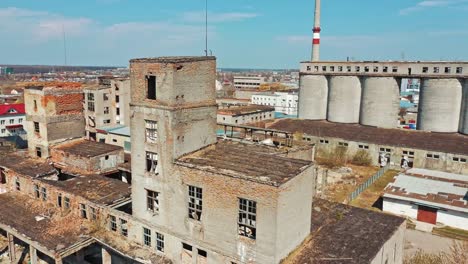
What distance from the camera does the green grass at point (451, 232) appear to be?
2656 cm

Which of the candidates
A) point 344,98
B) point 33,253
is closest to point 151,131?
point 33,253

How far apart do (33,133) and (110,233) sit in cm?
1835

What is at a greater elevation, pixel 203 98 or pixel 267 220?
pixel 203 98

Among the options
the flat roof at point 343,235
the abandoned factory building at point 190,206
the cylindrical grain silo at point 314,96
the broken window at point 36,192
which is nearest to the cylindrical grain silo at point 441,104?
the cylindrical grain silo at point 314,96

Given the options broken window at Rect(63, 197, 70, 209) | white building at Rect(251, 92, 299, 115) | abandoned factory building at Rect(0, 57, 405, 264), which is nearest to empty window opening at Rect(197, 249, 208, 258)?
abandoned factory building at Rect(0, 57, 405, 264)

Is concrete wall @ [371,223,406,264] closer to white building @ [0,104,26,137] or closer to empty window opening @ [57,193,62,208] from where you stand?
empty window opening @ [57,193,62,208]

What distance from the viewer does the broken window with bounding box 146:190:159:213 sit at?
19734 mm

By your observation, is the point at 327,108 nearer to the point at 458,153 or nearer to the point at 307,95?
the point at 307,95

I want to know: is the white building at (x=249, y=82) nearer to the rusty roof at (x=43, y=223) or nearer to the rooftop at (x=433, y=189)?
the rooftop at (x=433, y=189)

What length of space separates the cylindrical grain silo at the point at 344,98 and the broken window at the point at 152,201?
135 ft

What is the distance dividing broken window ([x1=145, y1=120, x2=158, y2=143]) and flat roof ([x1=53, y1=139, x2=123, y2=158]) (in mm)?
13347

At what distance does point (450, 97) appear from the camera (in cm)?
4566

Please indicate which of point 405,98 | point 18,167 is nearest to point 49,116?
point 18,167

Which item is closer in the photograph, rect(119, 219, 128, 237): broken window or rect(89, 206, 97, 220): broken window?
rect(119, 219, 128, 237): broken window
